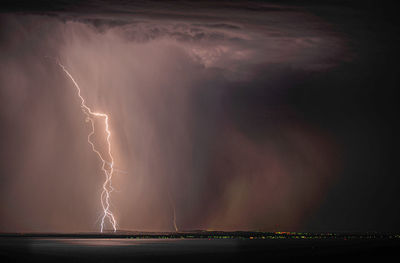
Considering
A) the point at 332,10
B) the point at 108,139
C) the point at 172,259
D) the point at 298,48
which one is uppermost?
the point at 332,10

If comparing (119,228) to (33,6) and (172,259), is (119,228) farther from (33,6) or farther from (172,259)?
(172,259)

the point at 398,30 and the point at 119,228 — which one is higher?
Result: the point at 398,30

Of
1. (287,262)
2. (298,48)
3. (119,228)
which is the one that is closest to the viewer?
(287,262)

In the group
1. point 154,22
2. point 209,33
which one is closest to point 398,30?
point 209,33

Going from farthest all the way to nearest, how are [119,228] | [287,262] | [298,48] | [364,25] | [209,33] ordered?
[119,228]
[298,48]
[209,33]
[364,25]
[287,262]

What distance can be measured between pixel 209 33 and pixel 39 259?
756 inches

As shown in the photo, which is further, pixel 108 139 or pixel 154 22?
pixel 108 139

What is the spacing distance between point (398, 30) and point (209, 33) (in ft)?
29.2

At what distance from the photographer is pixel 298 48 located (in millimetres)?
42094

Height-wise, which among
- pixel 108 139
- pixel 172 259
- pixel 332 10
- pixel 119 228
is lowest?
pixel 119 228

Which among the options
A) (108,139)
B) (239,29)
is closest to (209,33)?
(239,29)

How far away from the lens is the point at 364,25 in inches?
1419

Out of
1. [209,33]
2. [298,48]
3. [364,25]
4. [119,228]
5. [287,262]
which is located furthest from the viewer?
[119,228]

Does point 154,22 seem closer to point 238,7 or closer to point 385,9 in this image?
point 238,7
